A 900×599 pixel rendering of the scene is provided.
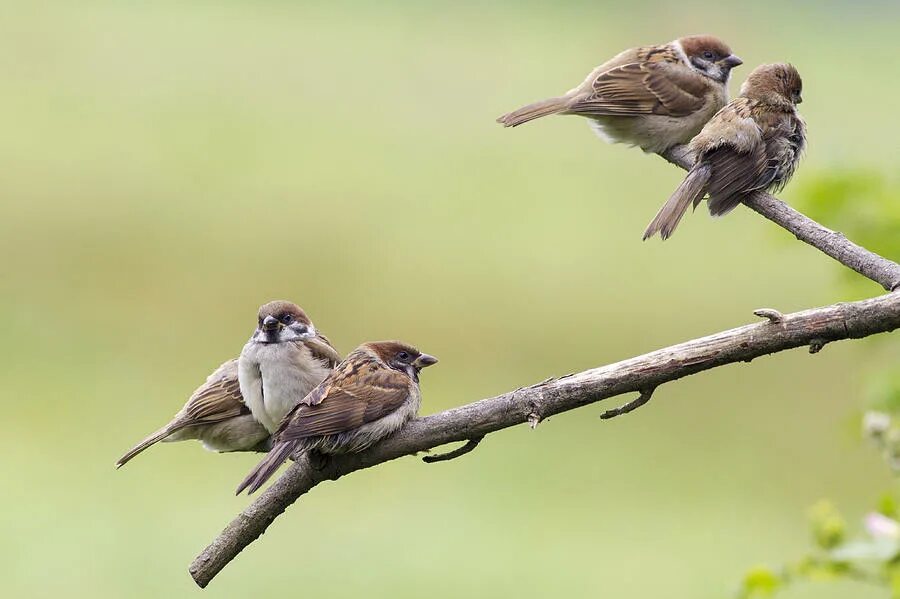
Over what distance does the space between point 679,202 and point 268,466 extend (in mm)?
1754

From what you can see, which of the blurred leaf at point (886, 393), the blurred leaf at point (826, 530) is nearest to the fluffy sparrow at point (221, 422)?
the blurred leaf at point (826, 530)

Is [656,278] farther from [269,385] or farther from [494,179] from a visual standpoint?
[269,385]

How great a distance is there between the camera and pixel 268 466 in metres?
3.03

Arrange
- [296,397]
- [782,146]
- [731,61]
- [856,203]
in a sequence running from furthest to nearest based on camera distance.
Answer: [731,61] < [856,203] < [782,146] < [296,397]

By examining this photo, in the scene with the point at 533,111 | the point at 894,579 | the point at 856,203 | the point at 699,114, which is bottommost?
the point at 894,579

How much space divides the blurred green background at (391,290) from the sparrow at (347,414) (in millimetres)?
9358

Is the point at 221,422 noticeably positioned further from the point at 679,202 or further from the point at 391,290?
the point at 391,290

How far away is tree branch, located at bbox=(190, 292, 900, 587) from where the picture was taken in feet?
9.37

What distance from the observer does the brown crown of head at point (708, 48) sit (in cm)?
579

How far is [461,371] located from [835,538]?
1496 cm

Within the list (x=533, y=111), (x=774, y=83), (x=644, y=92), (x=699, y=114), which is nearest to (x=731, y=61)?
(x=699, y=114)

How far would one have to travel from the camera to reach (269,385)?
3.78 meters

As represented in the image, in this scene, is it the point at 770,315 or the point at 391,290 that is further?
the point at 391,290

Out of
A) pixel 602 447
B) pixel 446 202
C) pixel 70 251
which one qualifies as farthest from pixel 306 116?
pixel 602 447
